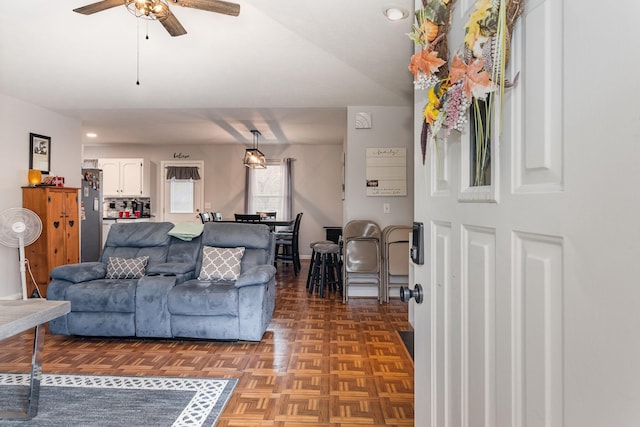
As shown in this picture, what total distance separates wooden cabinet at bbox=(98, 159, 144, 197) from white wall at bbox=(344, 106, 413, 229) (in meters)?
5.15

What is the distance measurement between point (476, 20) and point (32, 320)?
2.14 m

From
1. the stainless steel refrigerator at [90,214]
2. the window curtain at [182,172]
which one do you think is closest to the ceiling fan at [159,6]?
the stainless steel refrigerator at [90,214]

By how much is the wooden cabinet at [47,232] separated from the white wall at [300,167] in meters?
3.52

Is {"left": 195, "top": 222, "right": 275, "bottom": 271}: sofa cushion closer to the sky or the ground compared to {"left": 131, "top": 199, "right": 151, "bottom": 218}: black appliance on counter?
closer to the ground

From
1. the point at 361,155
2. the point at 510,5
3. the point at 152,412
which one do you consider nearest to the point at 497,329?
the point at 510,5

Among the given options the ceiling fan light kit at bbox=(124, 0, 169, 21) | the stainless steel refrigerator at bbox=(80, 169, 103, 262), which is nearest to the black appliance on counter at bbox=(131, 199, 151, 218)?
the stainless steel refrigerator at bbox=(80, 169, 103, 262)

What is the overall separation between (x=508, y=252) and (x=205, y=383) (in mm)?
2222

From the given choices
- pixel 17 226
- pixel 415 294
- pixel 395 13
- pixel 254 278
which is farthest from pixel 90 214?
pixel 415 294

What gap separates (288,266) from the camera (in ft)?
23.6

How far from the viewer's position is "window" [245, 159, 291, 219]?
8.12 metres

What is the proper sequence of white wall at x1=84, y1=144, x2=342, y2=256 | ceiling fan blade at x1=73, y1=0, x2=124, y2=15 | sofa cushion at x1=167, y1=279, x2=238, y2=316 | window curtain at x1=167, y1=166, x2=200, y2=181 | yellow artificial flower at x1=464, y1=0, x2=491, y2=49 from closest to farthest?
yellow artificial flower at x1=464, y1=0, x2=491, y2=49, ceiling fan blade at x1=73, y1=0, x2=124, y2=15, sofa cushion at x1=167, y1=279, x2=238, y2=316, window curtain at x1=167, y1=166, x2=200, y2=181, white wall at x1=84, y1=144, x2=342, y2=256

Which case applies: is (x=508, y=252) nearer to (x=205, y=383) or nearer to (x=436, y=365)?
(x=436, y=365)

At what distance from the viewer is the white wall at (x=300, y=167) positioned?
26.5 ft

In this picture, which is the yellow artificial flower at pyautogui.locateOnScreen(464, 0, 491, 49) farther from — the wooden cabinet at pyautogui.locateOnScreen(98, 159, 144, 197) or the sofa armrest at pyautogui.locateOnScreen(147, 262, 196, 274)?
the wooden cabinet at pyautogui.locateOnScreen(98, 159, 144, 197)
